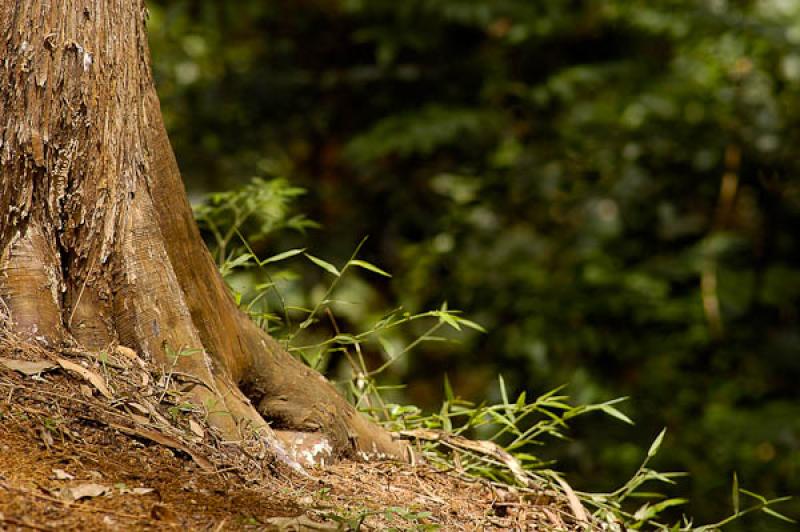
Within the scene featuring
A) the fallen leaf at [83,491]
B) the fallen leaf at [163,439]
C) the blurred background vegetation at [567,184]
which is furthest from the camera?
the blurred background vegetation at [567,184]

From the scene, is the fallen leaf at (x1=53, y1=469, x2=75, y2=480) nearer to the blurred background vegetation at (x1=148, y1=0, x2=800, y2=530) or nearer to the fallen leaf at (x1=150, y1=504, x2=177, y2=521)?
the fallen leaf at (x1=150, y1=504, x2=177, y2=521)

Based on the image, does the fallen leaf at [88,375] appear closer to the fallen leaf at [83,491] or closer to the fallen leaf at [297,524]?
the fallen leaf at [83,491]

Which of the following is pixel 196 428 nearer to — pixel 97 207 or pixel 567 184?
pixel 97 207

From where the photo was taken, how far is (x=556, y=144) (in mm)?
5301

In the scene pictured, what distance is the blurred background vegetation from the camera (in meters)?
4.80

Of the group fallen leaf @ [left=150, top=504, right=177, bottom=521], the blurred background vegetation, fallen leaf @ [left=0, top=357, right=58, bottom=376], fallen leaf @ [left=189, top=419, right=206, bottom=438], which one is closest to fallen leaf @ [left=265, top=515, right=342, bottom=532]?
fallen leaf @ [left=150, top=504, right=177, bottom=521]

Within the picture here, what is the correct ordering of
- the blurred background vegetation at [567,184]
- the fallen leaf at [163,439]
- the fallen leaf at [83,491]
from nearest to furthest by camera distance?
the fallen leaf at [83,491] → the fallen leaf at [163,439] → the blurred background vegetation at [567,184]

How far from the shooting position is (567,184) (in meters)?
5.12

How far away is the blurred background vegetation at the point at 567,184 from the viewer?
480cm

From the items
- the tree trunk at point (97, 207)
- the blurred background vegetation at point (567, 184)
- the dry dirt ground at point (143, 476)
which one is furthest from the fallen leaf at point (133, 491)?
the blurred background vegetation at point (567, 184)

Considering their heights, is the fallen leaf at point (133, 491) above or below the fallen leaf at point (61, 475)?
below

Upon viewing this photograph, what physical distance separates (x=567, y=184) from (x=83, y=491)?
410cm

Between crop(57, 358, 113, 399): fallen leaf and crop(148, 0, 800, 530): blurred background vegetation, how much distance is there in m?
2.97

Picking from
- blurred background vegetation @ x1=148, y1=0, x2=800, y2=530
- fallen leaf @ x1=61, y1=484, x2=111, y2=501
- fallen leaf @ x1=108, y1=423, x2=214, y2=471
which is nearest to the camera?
fallen leaf @ x1=61, y1=484, x2=111, y2=501
